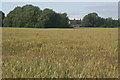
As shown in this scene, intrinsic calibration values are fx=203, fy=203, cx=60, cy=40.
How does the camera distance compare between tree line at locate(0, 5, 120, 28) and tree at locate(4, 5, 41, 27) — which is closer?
tree line at locate(0, 5, 120, 28)

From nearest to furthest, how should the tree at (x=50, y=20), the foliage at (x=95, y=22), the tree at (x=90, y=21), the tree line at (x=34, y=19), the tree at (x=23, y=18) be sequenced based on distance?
1. the tree at (x=50, y=20)
2. the tree line at (x=34, y=19)
3. the tree at (x=23, y=18)
4. the foliage at (x=95, y=22)
5. the tree at (x=90, y=21)

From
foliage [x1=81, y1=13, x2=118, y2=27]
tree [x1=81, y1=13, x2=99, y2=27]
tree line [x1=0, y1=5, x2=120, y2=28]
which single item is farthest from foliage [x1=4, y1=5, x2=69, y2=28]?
foliage [x1=81, y1=13, x2=118, y2=27]

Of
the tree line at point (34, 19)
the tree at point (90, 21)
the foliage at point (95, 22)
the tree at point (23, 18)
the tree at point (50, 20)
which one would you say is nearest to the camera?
the tree at point (50, 20)

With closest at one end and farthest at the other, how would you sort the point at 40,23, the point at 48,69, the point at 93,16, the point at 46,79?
the point at 46,79 → the point at 48,69 → the point at 40,23 → the point at 93,16

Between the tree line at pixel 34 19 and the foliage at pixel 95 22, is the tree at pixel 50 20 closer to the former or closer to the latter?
the tree line at pixel 34 19

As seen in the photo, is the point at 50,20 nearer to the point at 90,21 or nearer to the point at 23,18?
the point at 23,18

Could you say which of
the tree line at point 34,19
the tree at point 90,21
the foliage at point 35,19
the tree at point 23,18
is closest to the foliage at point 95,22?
the tree at point 90,21

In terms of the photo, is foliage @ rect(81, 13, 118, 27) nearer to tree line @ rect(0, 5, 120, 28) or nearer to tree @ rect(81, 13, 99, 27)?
tree @ rect(81, 13, 99, 27)

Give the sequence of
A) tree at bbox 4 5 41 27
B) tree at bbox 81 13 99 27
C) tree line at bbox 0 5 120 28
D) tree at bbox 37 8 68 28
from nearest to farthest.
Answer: tree at bbox 37 8 68 28, tree line at bbox 0 5 120 28, tree at bbox 4 5 41 27, tree at bbox 81 13 99 27

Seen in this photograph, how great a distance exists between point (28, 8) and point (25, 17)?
23.6ft

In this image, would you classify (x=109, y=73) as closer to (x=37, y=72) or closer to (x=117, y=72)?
(x=117, y=72)

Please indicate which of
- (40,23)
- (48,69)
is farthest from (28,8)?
(48,69)

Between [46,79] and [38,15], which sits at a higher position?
[38,15]

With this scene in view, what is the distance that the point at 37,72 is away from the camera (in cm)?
435
